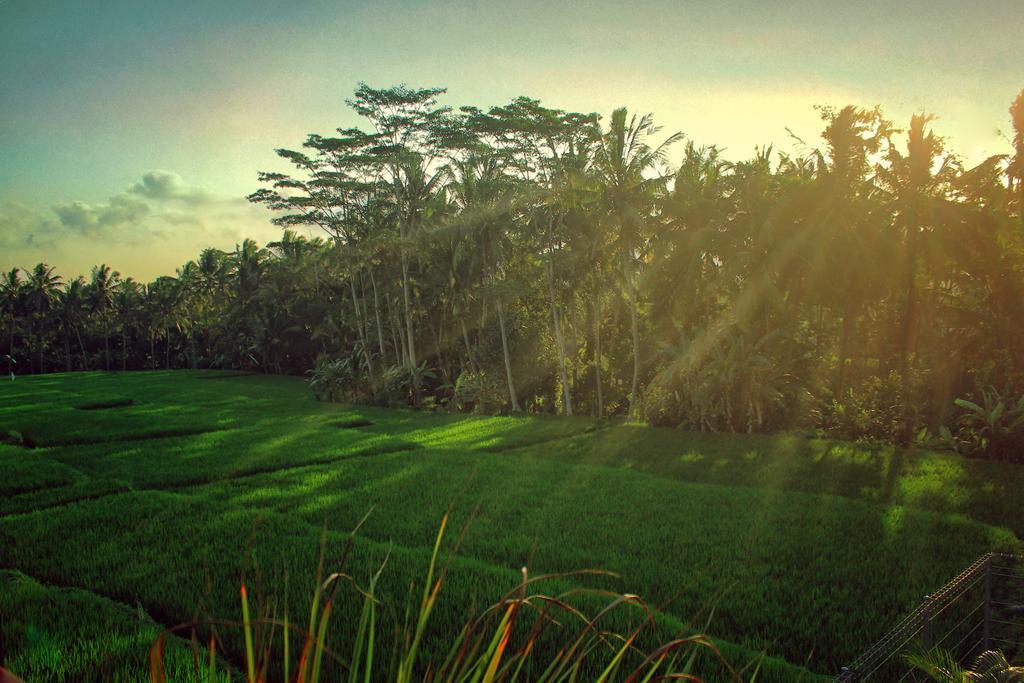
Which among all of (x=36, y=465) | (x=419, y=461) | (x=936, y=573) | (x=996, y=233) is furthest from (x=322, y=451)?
(x=996, y=233)

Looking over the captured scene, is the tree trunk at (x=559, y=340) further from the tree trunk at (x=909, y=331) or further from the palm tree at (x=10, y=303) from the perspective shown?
the palm tree at (x=10, y=303)

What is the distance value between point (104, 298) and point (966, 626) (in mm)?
64758

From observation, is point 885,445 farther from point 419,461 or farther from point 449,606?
point 449,606

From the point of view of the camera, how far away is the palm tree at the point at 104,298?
55500 millimetres

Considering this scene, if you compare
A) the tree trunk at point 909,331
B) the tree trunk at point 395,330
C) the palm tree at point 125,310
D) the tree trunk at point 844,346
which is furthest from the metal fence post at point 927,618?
the palm tree at point 125,310

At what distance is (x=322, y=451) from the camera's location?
13.8 meters

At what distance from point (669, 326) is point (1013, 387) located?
30.3 ft

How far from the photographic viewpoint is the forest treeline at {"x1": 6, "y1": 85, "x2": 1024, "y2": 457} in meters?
15.6

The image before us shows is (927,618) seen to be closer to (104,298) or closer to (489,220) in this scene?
(489,220)

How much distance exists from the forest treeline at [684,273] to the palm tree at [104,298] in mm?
34818

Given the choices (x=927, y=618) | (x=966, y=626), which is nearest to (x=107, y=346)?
(x=966, y=626)

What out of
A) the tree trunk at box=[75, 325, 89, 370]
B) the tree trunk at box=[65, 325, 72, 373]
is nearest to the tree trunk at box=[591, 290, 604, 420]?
the tree trunk at box=[65, 325, 72, 373]

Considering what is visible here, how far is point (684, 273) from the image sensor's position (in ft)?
63.9

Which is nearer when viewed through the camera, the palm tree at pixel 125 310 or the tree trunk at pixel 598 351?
the tree trunk at pixel 598 351
